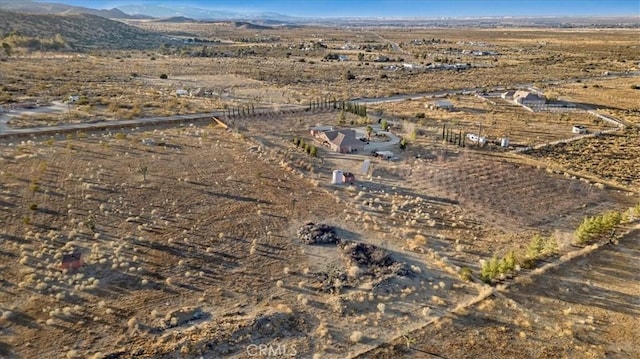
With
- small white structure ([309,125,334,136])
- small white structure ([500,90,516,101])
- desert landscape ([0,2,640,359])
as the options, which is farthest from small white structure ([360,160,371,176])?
small white structure ([500,90,516,101])

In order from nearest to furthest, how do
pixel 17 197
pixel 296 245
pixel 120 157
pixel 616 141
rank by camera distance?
pixel 296 245
pixel 17 197
pixel 120 157
pixel 616 141

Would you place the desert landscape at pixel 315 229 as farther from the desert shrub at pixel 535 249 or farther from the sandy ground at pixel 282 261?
the desert shrub at pixel 535 249

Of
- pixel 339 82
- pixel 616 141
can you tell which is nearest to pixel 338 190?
pixel 616 141

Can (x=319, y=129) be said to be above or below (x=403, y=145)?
above

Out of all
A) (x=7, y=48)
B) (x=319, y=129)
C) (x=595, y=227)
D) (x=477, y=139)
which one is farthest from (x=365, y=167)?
(x=7, y=48)

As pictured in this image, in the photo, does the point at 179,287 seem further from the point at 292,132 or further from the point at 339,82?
the point at 339,82

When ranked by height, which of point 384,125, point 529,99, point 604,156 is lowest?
point 604,156

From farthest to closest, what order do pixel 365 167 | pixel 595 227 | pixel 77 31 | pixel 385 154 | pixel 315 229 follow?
pixel 77 31
pixel 385 154
pixel 365 167
pixel 595 227
pixel 315 229

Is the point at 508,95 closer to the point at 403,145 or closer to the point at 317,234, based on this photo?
the point at 403,145
